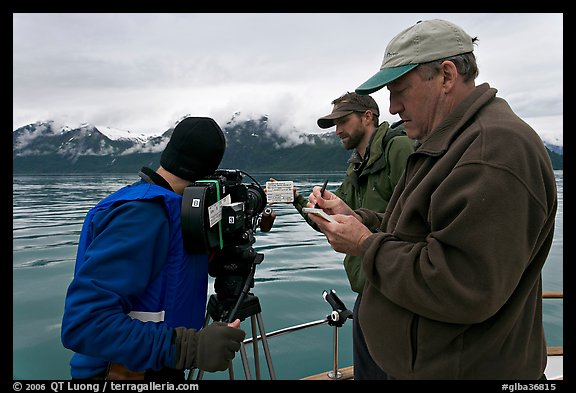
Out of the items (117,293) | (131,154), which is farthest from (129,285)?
(131,154)

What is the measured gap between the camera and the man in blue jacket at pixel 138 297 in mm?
1277

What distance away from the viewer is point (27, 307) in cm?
972

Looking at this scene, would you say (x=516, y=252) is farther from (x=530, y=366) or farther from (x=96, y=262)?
(x=96, y=262)

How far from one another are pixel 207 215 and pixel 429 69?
1.00 meters

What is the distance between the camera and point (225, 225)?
5.47 ft

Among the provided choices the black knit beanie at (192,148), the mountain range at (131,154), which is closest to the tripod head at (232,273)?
the black knit beanie at (192,148)

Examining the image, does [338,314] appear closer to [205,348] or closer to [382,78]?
[205,348]

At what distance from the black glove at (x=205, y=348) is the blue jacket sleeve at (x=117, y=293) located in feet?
0.15

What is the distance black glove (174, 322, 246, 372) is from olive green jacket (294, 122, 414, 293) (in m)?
1.16

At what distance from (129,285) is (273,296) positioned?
10355 mm

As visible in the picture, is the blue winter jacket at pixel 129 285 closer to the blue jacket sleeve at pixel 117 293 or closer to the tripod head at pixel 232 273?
the blue jacket sleeve at pixel 117 293

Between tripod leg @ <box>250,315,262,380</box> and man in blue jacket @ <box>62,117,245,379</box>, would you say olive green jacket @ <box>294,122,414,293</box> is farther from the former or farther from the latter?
man in blue jacket @ <box>62,117,245,379</box>

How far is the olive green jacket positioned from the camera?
8.51 ft
